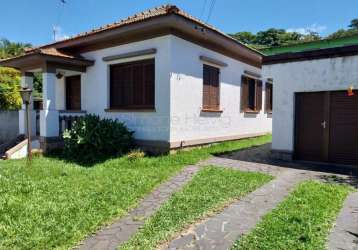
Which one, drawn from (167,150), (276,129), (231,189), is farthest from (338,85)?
(167,150)

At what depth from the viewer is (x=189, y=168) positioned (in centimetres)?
823

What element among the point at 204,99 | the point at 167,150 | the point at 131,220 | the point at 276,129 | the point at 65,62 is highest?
the point at 65,62

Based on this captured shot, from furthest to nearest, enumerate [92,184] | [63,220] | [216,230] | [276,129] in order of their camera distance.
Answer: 1. [276,129]
2. [92,184]
3. [63,220]
4. [216,230]

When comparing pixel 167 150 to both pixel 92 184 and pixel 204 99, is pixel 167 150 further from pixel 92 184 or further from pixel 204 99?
pixel 92 184

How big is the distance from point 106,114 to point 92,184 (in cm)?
513

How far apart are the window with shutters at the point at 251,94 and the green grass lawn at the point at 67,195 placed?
561cm

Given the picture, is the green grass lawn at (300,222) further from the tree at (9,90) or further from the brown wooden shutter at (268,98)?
the tree at (9,90)

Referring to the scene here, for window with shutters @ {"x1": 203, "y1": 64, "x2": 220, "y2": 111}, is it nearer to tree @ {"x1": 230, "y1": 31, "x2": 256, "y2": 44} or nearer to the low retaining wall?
the low retaining wall

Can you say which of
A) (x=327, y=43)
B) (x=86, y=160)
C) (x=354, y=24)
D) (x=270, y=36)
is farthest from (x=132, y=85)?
(x=354, y=24)

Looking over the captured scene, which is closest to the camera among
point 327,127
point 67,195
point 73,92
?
point 67,195

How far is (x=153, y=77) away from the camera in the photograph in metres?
10.2

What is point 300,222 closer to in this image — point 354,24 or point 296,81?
point 296,81

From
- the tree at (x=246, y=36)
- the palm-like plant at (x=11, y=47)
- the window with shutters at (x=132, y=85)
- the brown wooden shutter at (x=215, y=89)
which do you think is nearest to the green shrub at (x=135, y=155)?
the window with shutters at (x=132, y=85)

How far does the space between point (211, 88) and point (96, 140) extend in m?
4.76
